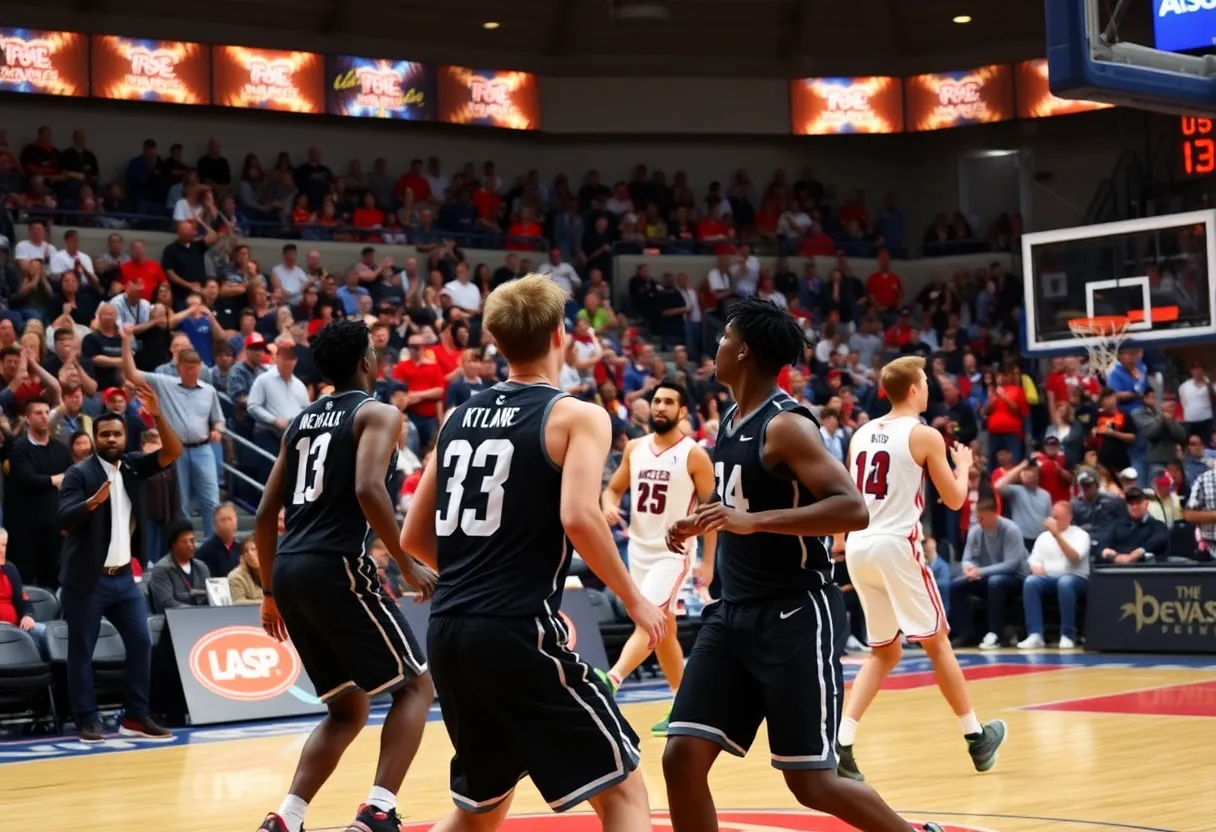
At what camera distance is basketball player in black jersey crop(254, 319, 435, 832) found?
6.89 metres

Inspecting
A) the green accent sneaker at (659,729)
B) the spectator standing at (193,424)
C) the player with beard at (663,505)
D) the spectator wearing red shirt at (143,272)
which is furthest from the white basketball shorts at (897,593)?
the spectator wearing red shirt at (143,272)

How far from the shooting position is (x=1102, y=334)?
760 inches

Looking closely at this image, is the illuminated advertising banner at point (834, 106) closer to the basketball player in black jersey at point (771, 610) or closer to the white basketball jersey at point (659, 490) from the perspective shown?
the white basketball jersey at point (659, 490)

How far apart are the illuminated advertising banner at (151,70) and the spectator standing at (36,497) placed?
40.7ft

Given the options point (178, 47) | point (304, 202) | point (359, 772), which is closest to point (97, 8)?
point (178, 47)

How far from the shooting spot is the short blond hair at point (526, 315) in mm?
5250

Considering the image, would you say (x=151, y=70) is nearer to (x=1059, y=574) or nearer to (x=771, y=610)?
(x=1059, y=574)

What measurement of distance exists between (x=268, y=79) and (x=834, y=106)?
1032cm

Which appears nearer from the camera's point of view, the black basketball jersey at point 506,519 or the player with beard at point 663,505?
the black basketball jersey at point 506,519

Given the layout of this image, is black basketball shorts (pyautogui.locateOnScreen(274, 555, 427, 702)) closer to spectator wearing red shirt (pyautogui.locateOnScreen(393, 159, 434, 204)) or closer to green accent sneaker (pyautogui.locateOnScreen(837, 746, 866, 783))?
green accent sneaker (pyautogui.locateOnScreen(837, 746, 866, 783))

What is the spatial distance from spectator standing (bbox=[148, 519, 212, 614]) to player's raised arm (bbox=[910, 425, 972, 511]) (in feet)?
21.8

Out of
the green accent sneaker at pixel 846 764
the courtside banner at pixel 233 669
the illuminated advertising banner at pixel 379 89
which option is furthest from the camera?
the illuminated advertising banner at pixel 379 89

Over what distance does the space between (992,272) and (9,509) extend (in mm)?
18770

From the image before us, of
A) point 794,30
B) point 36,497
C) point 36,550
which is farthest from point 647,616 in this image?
point 794,30
